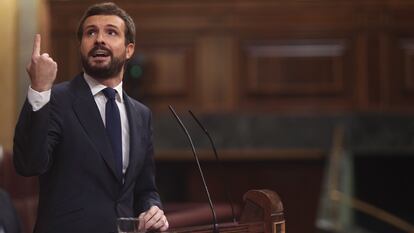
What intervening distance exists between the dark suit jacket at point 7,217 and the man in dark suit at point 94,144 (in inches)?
54.8

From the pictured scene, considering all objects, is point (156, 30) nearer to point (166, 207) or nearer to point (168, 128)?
point (168, 128)

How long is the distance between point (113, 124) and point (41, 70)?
0.24 metres

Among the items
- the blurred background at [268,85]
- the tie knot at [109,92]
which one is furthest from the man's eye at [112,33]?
the blurred background at [268,85]

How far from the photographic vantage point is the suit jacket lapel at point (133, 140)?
60.0 inches

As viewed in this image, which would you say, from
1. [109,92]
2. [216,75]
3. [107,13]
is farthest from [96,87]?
[216,75]

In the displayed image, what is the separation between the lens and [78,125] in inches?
58.8

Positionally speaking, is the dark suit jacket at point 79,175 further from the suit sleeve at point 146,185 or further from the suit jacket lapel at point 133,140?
the suit sleeve at point 146,185

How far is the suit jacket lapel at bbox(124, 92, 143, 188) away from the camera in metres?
1.52

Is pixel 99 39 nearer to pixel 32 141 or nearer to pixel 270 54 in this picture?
pixel 32 141

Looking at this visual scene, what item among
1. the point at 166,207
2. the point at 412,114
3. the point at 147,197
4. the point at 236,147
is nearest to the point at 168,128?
the point at 236,147

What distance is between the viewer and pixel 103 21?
151 cm

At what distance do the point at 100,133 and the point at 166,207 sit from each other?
216 centimetres

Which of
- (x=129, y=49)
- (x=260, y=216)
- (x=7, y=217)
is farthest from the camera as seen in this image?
(x=7, y=217)

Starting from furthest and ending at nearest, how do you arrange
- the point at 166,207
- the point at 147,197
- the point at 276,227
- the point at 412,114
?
the point at 412,114, the point at 166,207, the point at 147,197, the point at 276,227
